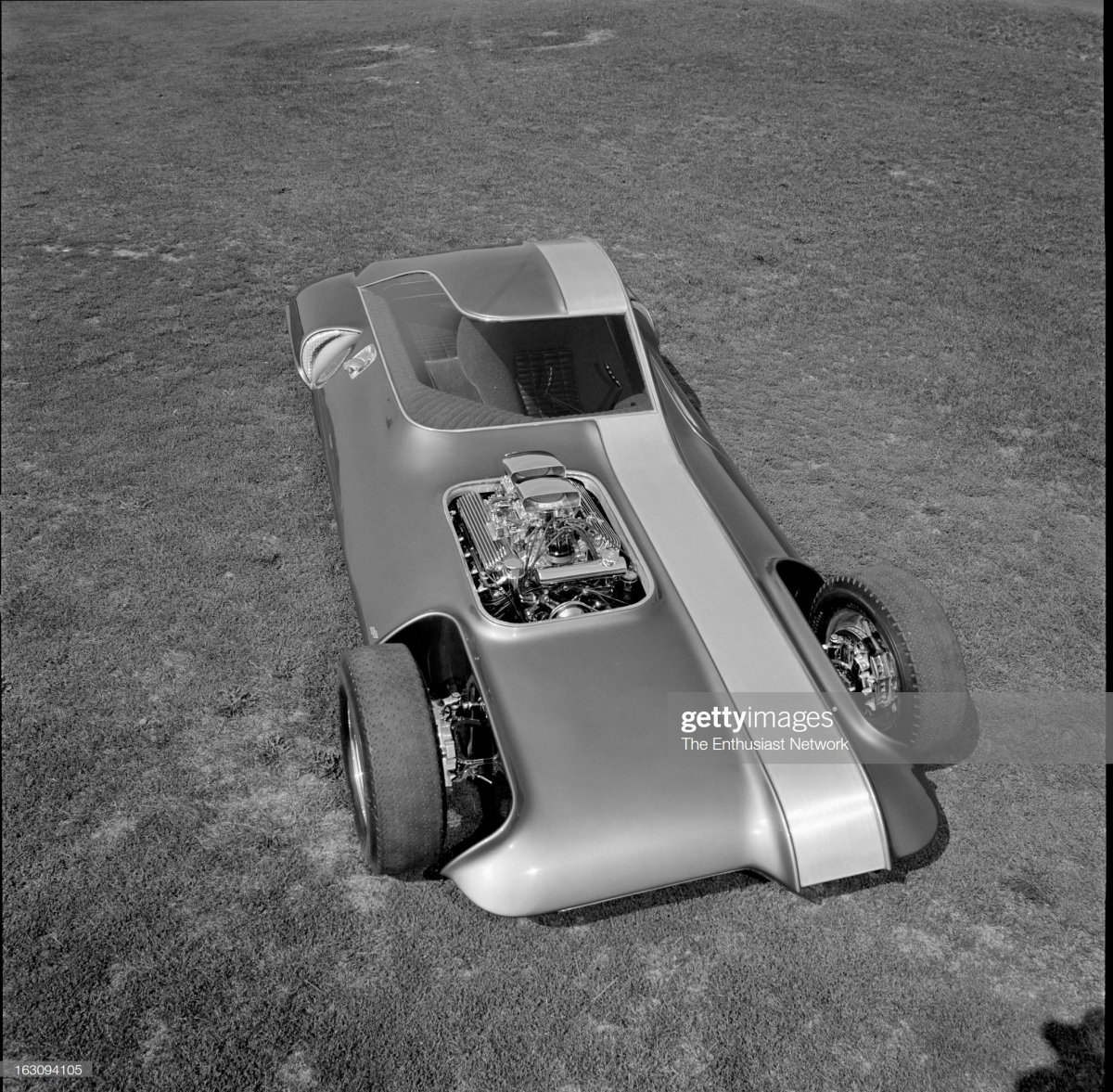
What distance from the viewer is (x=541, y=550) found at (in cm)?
425

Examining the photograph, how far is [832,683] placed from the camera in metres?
4.02

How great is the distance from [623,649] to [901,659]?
1154mm

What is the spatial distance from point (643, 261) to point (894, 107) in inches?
240

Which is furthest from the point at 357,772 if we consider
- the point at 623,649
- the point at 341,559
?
the point at 341,559

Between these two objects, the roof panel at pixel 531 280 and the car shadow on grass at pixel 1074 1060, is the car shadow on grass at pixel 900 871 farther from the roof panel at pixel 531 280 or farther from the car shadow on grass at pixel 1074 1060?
the roof panel at pixel 531 280

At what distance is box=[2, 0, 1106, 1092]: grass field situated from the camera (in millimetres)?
3574

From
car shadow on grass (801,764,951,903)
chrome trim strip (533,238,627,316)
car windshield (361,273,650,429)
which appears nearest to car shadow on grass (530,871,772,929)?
car shadow on grass (801,764,951,903)

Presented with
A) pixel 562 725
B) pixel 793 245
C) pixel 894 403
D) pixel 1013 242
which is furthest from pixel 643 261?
pixel 562 725

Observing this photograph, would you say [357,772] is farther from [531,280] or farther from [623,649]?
[531,280]

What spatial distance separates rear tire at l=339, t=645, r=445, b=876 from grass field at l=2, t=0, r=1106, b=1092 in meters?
0.41

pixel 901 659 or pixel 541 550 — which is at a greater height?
pixel 541 550

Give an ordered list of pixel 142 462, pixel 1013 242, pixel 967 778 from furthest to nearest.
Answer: pixel 1013 242, pixel 142 462, pixel 967 778

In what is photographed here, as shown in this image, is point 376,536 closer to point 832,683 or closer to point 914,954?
point 832,683

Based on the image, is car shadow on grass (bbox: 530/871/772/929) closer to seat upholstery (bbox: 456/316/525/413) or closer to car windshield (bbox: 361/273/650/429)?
car windshield (bbox: 361/273/650/429)
